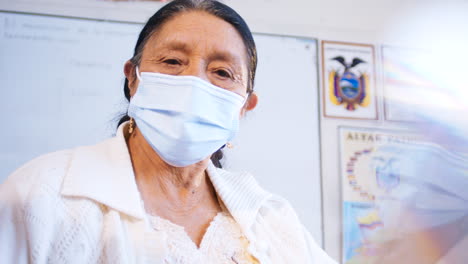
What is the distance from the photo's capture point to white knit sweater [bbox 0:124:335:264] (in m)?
0.83

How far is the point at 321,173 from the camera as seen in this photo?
75.9 inches

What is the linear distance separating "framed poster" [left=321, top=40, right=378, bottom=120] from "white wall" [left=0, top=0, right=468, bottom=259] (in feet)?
0.14

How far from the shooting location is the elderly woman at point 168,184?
33.8 inches

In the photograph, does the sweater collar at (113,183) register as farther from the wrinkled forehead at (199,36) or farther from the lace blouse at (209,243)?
the wrinkled forehead at (199,36)

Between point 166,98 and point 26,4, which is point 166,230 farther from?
point 26,4

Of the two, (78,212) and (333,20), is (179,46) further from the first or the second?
(333,20)

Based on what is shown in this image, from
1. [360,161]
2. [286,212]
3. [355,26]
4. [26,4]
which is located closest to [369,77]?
[355,26]

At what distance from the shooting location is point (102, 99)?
1.81 m

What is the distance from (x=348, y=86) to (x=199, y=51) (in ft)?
3.67

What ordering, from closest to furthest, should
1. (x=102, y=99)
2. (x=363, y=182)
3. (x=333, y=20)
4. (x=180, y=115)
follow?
(x=180, y=115), (x=102, y=99), (x=363, y=182), (x=333, y=20)

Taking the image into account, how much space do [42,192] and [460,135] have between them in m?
1.92

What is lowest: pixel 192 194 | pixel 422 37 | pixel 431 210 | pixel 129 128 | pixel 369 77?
pixel 431 210

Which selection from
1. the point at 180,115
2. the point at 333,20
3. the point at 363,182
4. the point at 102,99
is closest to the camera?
the point at 180,115

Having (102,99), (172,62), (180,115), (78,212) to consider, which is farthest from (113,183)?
(102,99)
